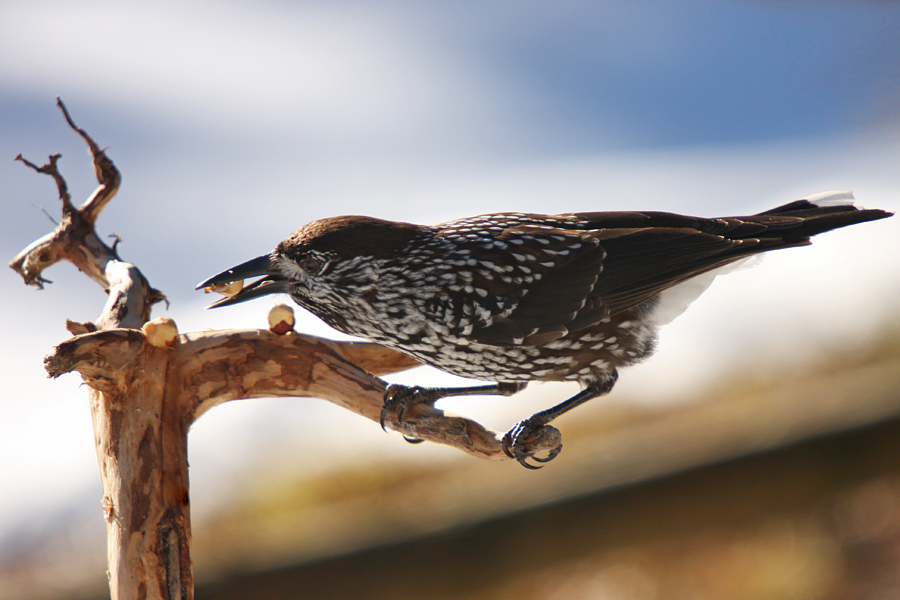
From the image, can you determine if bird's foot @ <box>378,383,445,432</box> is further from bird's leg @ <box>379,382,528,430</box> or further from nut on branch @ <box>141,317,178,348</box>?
nut on branch @ <box>141,317,178,348</box>

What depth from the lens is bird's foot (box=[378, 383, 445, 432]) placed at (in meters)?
1.82

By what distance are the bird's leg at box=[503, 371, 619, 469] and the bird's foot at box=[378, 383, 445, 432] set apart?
273 mm

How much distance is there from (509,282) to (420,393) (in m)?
0.42

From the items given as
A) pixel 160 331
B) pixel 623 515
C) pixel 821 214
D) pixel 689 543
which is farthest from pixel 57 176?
pixel 689 543

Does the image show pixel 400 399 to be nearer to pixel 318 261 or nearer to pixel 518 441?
pixel 518 441

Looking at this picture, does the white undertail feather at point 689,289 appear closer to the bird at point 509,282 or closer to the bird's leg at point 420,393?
the bird at point 509,282

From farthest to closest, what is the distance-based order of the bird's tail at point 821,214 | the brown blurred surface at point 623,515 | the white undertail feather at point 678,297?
the brown blurred surface at point 623,515 < the white undertail feather at point 678,297 < the bird's tail at point 821,214

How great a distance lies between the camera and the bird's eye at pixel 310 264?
5.35 ft

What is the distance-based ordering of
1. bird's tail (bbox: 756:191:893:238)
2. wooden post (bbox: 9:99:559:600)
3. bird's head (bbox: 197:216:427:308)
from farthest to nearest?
1. bird's tail (bbox: 756:191:893:238)
2. bird's head (bbox: 197:216:427:308)
3. wooden post (bbox: 9:99:559:600)

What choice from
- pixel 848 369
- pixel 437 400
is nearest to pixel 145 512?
pixel 437 400

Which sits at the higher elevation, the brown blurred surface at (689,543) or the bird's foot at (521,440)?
the bird's foot at (521,440)

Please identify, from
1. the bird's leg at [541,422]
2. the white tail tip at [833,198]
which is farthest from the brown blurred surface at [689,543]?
the white tail tip at [833,198]

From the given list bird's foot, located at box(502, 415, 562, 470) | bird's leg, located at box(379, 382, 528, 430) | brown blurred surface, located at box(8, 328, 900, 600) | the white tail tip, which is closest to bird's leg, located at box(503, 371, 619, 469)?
bird's foot, located at box(502, 415, 562, 470)

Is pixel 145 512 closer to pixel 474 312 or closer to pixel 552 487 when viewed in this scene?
pixel 474 312
